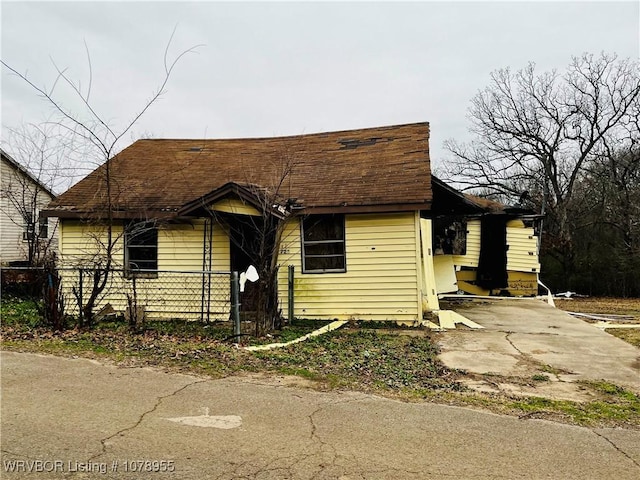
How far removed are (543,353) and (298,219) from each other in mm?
5840

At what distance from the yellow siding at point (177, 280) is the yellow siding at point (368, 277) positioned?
60.1 inches

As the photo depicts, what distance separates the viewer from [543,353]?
773 centimetres

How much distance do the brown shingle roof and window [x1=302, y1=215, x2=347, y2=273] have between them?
1.71ft

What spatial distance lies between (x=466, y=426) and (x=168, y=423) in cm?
271

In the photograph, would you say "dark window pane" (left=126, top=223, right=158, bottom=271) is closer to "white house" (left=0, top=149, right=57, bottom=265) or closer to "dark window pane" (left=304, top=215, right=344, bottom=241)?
"dark window pane" (left=304, top=215, right=344, bottom=241)

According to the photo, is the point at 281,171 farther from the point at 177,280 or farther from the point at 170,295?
the point at 170,295

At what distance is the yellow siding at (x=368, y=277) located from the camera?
407 inches

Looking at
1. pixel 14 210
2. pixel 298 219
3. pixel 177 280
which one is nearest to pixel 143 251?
pixel 177 280

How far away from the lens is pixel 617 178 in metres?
26.2

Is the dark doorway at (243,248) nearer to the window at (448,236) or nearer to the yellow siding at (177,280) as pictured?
the yellow siding at (177,280)

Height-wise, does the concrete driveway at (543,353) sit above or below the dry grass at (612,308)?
above

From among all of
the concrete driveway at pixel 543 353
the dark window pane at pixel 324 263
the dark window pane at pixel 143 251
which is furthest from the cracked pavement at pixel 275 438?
the dark window pane at pixel 143 251

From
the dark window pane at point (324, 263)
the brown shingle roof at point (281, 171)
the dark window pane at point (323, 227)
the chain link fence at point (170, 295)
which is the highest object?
the brown shingle roof at point (281, 171)

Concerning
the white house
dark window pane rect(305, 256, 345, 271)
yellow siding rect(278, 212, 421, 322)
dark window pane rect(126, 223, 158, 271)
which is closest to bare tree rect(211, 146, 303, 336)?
yellow siding rect(278, 212, 421, 322)
